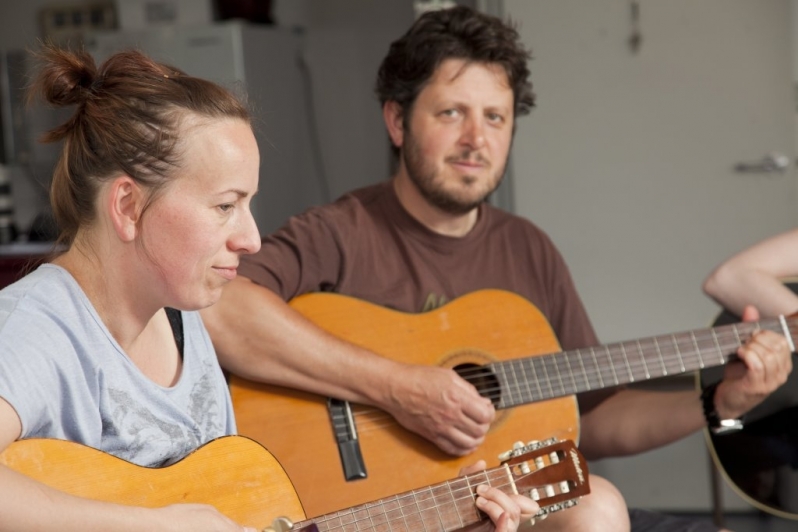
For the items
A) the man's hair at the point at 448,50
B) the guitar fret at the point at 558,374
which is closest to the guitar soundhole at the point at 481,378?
the guitar fret at the point at 558,374

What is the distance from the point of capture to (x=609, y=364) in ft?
6.49

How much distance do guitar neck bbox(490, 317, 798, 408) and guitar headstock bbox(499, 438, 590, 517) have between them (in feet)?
1.23

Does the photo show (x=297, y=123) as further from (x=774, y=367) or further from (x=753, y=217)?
(x=774, y=367)

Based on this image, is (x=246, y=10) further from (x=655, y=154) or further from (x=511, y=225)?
(x=511, y=225)

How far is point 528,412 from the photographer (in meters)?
1.98

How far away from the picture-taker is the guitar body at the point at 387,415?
1.83 metres

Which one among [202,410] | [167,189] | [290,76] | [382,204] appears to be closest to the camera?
[167,189]

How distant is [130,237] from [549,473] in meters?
0.74

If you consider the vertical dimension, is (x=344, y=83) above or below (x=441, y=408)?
above

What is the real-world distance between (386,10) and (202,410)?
3.48 metres

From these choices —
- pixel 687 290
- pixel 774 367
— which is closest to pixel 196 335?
pixel 774 367

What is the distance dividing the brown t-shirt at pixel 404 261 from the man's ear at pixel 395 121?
0.11 m

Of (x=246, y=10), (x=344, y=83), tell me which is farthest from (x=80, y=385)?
(x=344, y=83)

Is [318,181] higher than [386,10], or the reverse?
[386,10]
